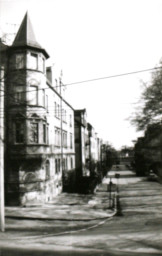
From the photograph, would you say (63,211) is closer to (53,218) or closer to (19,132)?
(53,218)

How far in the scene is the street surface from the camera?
9.80 metres

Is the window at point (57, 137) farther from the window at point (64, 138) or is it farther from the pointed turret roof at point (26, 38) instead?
the pointed turret roof at point (26, 38)

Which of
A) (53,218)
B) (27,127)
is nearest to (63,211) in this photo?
(53,218)

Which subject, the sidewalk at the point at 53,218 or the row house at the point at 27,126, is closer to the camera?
the sidewalk at the point at 53,218

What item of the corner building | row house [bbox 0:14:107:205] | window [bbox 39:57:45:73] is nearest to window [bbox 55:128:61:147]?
row house [bbox 0:14:107:205]

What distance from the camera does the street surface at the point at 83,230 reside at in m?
9.80

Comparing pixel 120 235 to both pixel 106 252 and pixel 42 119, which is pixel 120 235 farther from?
pixel 42 119

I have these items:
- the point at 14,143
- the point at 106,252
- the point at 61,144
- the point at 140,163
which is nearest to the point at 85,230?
the point at 106,252

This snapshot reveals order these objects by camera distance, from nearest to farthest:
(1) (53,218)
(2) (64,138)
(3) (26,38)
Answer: (1) (53,218)
(3) (26,38)
(2) (64,138)

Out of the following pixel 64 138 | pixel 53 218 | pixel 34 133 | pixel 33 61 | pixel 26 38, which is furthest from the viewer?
pixel 64 138

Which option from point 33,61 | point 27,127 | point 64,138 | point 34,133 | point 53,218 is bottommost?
point 53,218

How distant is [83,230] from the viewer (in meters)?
13.8

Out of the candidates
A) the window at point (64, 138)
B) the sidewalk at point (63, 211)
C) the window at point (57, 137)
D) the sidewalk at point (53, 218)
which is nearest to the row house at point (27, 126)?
the sidewalk at point (63, 211)

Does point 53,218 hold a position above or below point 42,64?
below
